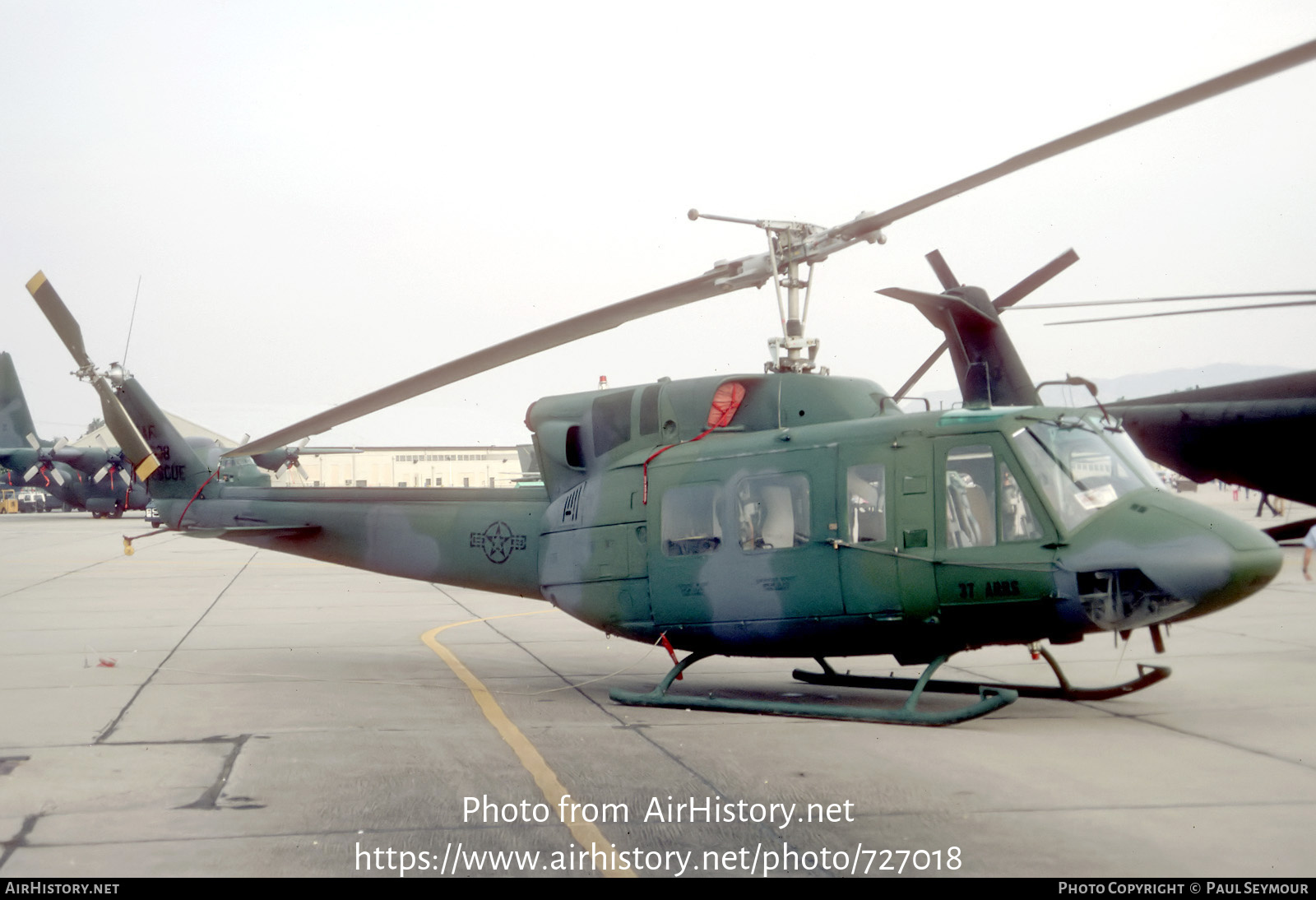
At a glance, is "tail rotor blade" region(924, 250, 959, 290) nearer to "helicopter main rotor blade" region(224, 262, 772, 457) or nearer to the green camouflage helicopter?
the green camouflage helicopter

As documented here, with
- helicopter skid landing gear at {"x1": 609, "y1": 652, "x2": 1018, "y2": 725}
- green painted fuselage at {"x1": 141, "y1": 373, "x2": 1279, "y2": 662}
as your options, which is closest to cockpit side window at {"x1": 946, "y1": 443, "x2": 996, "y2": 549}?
green painted fuselage at {"x1": 141, "y1": 373, "x2": 1279, "y2": 662}

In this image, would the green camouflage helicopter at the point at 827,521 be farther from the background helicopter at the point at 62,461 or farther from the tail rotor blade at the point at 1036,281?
the background helicopter at the point at 62,461

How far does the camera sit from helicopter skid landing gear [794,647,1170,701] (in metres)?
8.80

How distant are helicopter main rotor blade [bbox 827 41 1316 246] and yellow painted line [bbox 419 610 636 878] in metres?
4.18

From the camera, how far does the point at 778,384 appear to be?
9.24 m

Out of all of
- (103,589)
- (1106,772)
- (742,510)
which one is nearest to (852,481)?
(742,510)

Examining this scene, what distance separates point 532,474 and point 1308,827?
35.2 meters

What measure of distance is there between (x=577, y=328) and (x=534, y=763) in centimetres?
Result: 320

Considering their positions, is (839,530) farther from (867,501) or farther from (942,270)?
(942,270)

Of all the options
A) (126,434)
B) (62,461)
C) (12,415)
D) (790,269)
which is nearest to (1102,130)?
(790,269)

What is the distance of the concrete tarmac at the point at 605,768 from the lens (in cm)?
514

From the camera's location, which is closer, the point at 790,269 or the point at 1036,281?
the point at 790,269

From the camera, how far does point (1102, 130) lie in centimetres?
581
